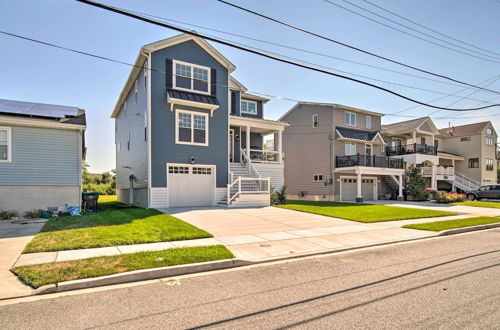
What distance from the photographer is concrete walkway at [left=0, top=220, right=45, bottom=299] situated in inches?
205

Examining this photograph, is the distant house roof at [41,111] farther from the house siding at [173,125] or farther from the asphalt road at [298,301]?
the asphalt road at [298,301]

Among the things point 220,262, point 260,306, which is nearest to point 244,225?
point 220,262

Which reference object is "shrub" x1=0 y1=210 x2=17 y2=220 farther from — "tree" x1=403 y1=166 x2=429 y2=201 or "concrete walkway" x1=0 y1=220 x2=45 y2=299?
"tree" x1=403 y1=166 x2=429 y2=201

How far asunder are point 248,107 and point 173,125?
27.1ft

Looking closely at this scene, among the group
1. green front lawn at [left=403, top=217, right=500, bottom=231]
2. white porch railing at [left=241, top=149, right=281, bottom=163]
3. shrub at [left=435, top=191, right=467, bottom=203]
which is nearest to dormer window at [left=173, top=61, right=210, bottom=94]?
white porch railing at [left=241, top=149, right=281, bottom=163]

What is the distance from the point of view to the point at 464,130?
41.1 m

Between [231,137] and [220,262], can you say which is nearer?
[220,262]

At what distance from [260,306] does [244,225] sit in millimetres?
7375

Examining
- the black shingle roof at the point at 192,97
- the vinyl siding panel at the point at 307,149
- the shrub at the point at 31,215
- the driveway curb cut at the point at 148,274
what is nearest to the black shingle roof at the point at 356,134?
the vinyl siding panel at the point at 307,149

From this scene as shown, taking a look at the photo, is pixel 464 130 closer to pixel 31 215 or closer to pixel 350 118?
pixel 350 118

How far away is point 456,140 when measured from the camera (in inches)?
1624

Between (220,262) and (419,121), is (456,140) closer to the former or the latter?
(419,121)

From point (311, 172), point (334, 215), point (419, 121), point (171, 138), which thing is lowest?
point (334, 215)

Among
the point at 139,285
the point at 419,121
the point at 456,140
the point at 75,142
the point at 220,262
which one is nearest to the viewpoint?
the point at 139,285
